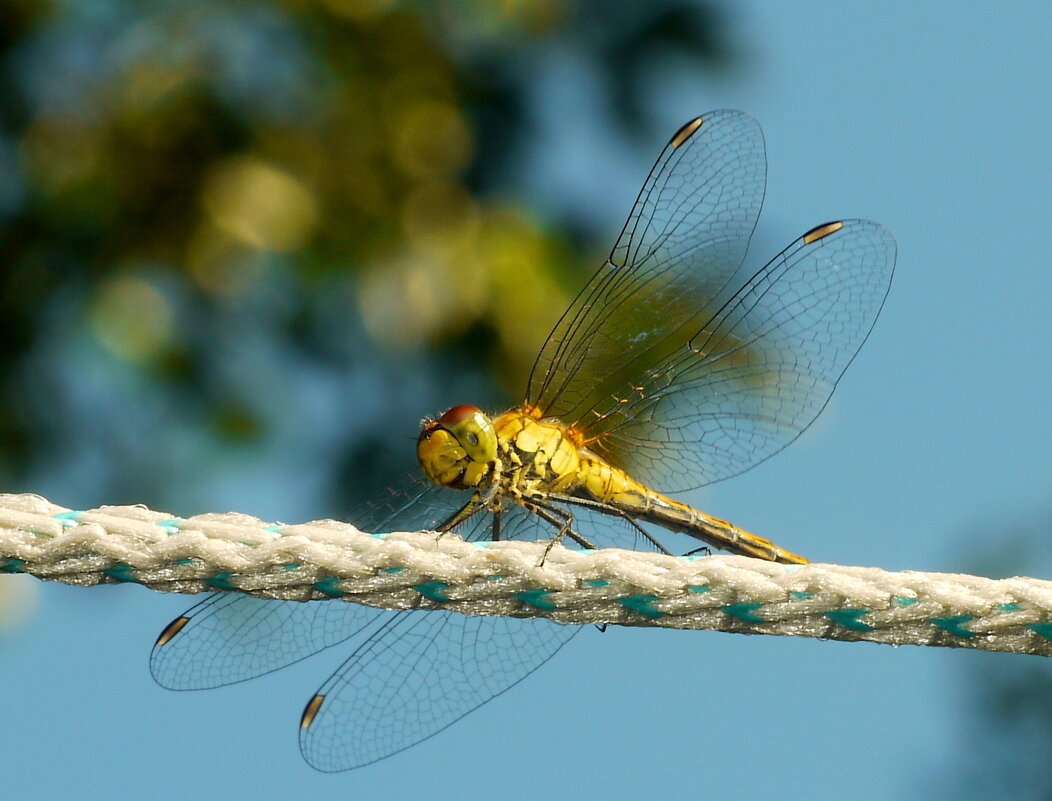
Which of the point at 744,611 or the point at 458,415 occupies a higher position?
the point at 458,415

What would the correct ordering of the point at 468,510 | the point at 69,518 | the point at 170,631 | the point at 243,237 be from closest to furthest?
the point at 69,518 → the point at 170,631 → the point at 468,510 → the point at 243,237

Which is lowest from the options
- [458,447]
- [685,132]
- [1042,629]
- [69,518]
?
[1042,629]

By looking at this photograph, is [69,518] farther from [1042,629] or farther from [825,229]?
[825,229]

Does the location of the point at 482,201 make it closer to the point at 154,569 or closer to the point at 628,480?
the point at 628,480

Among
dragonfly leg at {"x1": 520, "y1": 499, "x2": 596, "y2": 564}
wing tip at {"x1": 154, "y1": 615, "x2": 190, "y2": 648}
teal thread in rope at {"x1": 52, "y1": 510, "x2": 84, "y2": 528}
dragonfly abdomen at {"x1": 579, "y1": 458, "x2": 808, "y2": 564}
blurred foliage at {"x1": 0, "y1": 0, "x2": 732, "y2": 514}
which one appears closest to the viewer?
teal thread in rope at {"x1": 52, "y1": 510, "x2": 84, "y2": 528}

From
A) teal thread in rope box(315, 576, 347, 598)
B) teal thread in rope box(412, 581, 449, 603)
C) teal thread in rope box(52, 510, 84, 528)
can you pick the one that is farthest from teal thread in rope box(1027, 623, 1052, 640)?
teal thread in rope box(52, 510, 84, 528)

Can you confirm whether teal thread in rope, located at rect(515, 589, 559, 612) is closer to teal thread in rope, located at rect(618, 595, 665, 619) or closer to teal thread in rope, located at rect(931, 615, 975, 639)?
teal thread in rope, located at rect(618, 595, 665, 619)

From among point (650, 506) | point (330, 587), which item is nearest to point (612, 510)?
point (650, 506)
